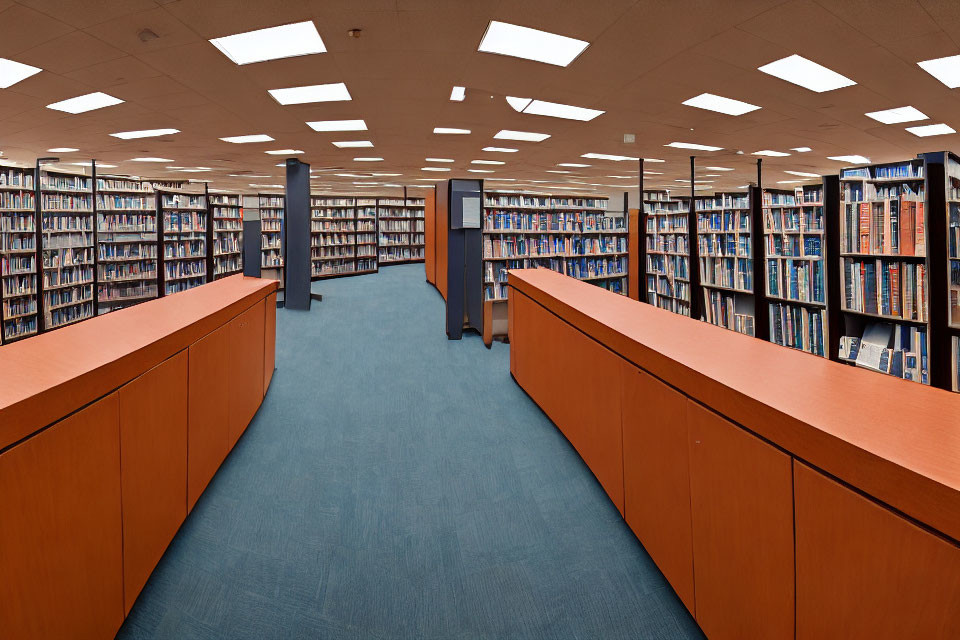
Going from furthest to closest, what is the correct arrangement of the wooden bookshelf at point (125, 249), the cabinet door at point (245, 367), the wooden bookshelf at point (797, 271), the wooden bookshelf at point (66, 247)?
the wooden bookshelf at point (125, 249), the wooden bookshelf at point (66, 247), the wooden bookshelf at point (797, 271), the cabinet door at point (245, 367)

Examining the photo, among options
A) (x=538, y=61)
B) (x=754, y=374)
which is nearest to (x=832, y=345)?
(x=754, y=374)

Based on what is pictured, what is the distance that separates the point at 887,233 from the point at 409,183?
12.5 m

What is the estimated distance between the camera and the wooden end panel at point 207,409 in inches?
78.9

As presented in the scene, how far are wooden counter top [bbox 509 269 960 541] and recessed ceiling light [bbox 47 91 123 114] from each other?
5.76 metres

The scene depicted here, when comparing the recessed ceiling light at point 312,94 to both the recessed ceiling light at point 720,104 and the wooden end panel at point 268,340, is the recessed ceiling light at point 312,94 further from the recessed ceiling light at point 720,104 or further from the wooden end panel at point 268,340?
the recessed ceiling light at point 720,104

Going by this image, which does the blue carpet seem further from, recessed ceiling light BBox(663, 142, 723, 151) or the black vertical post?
recessed ceiling light BBox(663, 142, 723, 151)

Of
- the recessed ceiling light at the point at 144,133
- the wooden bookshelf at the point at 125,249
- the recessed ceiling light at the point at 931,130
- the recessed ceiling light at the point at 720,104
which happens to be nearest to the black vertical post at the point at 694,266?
the recessed ceiling light at the point at 720,104

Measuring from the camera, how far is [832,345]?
2820 millimetres

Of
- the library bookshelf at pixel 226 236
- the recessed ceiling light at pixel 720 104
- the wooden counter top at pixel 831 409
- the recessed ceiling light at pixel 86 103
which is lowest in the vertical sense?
the wooden counter top at pixel 831 409

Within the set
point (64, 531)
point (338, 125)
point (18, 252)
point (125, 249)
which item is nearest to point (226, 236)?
point (125, 249)

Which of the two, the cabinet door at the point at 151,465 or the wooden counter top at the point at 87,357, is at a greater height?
the wooden counter top at the point at 87,357

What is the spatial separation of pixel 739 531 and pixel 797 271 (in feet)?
11.5

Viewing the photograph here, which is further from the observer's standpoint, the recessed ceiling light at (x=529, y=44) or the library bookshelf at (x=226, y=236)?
the library bookshelf at (x=226, y=236)

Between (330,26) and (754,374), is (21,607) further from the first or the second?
(330,26)
